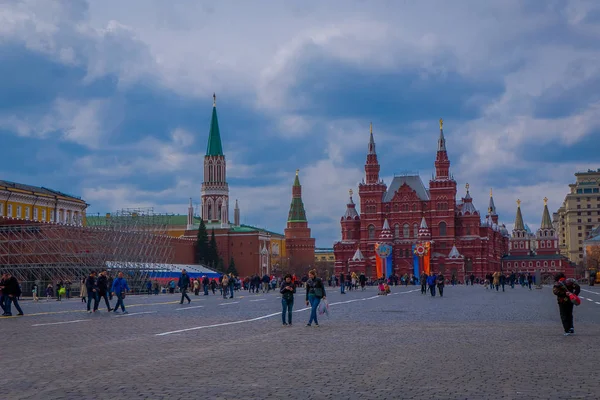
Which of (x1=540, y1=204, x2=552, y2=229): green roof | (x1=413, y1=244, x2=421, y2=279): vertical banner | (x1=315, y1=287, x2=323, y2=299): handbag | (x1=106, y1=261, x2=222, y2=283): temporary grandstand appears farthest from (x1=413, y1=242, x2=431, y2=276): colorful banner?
(x1=315, y1=287, x2=323, y2=299): handbag

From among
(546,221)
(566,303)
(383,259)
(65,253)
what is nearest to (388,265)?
(383,259)

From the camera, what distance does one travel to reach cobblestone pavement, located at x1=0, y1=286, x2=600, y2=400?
9.23 metres

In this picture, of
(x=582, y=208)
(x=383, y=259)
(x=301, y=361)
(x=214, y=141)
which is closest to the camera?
(x=301, y=361)

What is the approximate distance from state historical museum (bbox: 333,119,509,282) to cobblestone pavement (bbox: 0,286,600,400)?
106089 millimetres

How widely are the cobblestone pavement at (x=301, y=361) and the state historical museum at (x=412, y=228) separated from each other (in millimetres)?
106089

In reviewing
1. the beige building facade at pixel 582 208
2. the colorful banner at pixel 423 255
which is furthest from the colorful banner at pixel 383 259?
the beige building facade at pixel 582 208

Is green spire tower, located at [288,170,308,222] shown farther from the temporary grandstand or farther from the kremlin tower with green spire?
the temporary grandstand

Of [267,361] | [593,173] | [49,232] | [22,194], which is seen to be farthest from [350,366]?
[593,173]

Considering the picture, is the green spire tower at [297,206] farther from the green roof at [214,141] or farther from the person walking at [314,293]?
the person walking at [314,293]

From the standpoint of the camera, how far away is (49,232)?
6238cm

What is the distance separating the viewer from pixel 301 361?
1214 centimetres

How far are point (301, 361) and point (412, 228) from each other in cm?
12111

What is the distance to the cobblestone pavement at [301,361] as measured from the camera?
923 cm

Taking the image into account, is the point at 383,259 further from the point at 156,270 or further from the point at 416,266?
the point at 156,270
